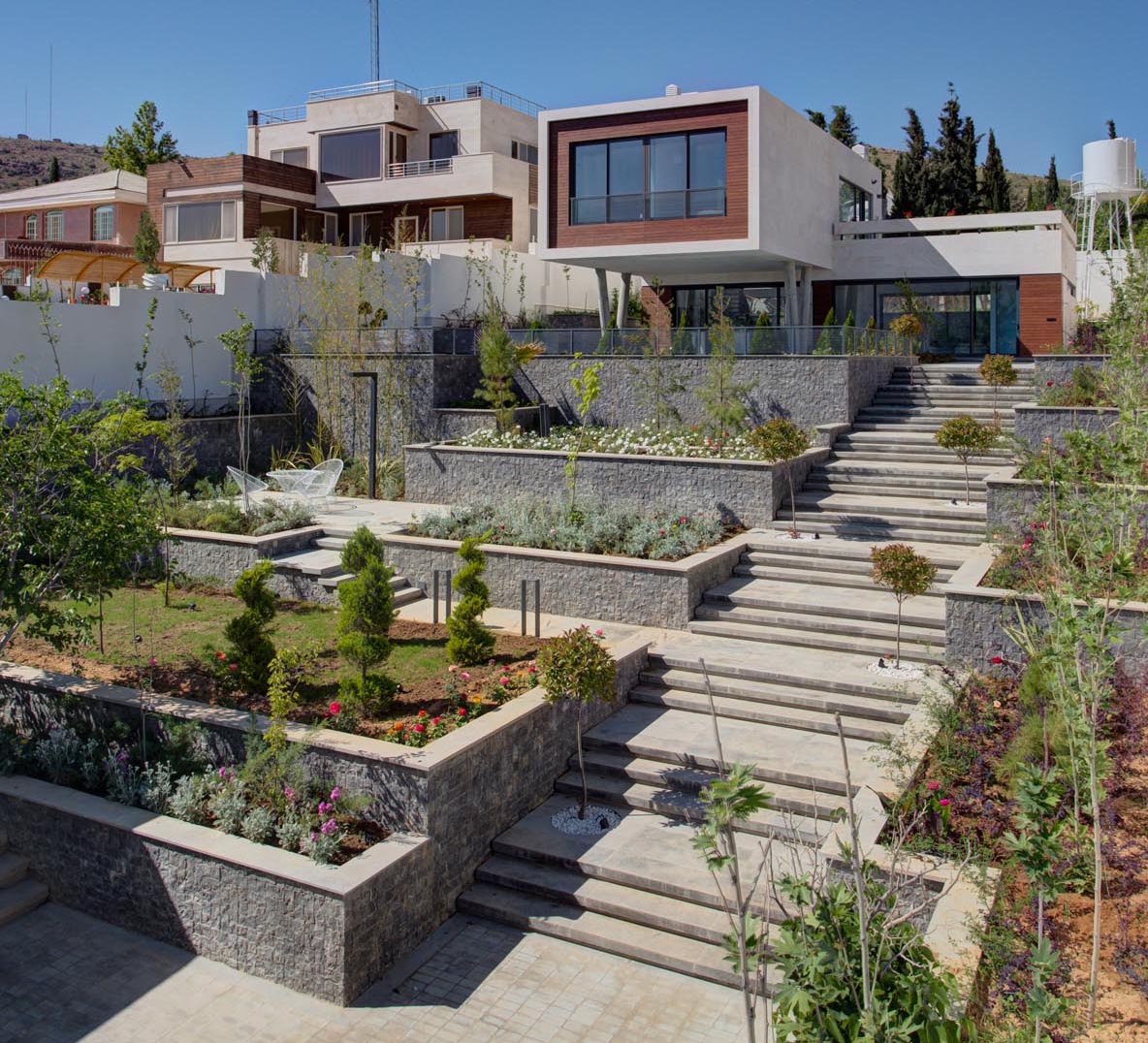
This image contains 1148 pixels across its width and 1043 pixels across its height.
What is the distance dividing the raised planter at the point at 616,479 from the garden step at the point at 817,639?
3529 millimetres

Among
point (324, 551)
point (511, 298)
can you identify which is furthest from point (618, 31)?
point (511, 298)

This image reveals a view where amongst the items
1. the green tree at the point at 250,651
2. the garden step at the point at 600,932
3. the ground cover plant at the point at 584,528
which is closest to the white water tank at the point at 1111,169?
the ground cover plant at the point at 584,528

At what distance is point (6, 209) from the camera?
41750 mm

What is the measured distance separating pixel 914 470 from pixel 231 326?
48.2 feet

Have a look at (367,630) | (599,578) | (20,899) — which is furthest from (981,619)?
(20,899)

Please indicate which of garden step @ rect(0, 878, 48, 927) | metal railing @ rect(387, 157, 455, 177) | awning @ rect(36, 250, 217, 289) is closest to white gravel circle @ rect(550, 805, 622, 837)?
garden step @ rect(0, 878, 48, 927)

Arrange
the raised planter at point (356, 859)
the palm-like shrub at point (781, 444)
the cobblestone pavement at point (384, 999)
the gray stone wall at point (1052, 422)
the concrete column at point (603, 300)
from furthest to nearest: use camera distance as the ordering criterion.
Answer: the concrete column at point (603, 300) → the gray stone wall at point (1052, 422) → the palm-like shrub at point (781, 444) → the raised planter at point (356, 859) → the cobblestone pavement at point (384, 999)

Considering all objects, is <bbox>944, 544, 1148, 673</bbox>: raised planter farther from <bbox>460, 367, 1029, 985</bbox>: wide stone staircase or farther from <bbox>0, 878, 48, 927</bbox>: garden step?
<bbox>0, 878, 48, 927</bbox>: garden step

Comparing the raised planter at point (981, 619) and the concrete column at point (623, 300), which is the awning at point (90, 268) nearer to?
the concrete column at point (623, 300)

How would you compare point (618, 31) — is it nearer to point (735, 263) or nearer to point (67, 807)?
point (735, 263)

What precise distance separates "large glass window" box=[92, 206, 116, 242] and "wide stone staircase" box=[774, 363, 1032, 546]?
101ft

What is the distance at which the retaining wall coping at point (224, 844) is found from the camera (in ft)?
23.8

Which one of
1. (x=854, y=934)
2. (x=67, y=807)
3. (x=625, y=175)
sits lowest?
(x=67, y=807)

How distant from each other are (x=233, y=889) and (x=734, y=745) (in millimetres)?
4513
